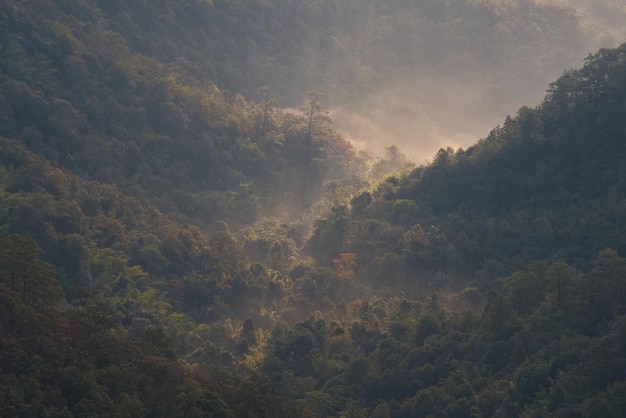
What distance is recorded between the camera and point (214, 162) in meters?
116

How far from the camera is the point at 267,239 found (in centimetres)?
10362

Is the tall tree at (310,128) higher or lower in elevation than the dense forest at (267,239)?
higher

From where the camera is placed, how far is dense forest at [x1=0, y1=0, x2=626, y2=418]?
6406 centimetres

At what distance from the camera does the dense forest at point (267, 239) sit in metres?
64.1

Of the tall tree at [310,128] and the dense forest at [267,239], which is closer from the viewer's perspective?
the dense forest at [267,239]

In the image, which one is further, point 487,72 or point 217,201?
point 487,72

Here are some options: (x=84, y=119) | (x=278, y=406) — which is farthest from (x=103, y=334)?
(x=84, y=119)

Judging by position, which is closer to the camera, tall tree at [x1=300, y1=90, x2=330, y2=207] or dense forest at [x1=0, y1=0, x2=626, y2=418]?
dense forest at [x1=0, y1=0, x2=626, y2=418]

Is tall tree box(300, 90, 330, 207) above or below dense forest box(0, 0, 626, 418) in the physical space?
above

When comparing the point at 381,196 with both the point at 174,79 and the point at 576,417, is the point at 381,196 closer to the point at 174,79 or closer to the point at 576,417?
the point at 174,79

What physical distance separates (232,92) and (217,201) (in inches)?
1192

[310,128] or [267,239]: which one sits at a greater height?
[310,128]

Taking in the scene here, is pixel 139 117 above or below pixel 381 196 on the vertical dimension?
above

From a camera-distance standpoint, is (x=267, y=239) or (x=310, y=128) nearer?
(x=267, y=239)
